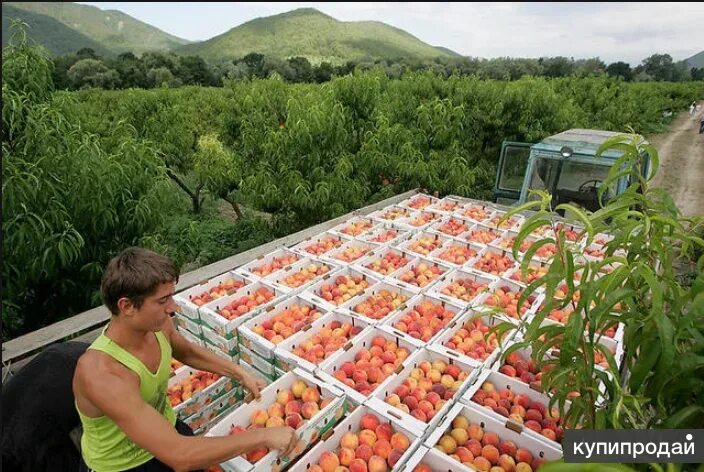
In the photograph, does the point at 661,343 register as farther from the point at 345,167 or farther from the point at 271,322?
the point at 345,167

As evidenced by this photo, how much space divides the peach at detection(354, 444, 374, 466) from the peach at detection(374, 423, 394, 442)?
97 mm

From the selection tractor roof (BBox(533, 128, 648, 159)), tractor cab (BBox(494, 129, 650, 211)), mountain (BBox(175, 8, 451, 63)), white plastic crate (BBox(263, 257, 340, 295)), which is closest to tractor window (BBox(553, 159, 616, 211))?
tractor cab (BBox(494, 129, 650, 211))

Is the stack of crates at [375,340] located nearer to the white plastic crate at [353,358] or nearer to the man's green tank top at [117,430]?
the white plastic crate at [353,358]

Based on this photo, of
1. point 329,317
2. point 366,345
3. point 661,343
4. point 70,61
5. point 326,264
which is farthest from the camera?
point 70,61

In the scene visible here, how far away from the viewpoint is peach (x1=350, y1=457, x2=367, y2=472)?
2268 mm

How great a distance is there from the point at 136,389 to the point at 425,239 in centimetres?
386

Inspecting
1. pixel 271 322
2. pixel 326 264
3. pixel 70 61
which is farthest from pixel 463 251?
pixel 70 61

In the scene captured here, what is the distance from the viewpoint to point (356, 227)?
5551 millimetres

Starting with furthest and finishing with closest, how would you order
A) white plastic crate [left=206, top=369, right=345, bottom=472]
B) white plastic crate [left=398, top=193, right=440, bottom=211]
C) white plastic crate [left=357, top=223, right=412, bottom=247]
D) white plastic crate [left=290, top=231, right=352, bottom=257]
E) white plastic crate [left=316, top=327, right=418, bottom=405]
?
white plastic crate [left=398, top=193, right=440, bottom=211], white plastic crate [left=357, top=223, right=412, bottom=247], white plastic crate [left=290, top=231, right=352, bottom=257], white plastic crate [left=316, top=327, right=418, bottom=405], white plastic crate [left=206, top=369, right=345, bottom=472]

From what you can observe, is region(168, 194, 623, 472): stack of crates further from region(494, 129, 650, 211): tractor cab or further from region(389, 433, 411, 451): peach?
region(494, 129, 650, 211): tractor cab

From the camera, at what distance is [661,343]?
123 cm

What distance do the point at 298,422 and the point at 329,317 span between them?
112 cm

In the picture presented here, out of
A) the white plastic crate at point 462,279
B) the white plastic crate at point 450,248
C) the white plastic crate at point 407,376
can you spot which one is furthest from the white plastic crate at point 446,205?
the white plastic crate at point 407,376

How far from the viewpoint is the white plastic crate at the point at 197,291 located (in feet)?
12.1
